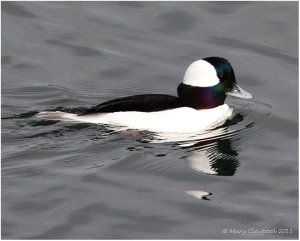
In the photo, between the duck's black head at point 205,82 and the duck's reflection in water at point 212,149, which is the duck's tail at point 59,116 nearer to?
the duck's reflection in water at point 212,149

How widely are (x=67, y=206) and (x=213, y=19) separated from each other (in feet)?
19.6

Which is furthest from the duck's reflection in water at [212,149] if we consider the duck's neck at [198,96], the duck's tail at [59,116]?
the duck's tail at [59,116]

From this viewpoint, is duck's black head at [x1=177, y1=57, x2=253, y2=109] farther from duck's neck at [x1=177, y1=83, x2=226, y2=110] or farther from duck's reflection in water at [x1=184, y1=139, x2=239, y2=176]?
duck's reflection in water at [x1=184, y1=139, x2=239, y2=176]

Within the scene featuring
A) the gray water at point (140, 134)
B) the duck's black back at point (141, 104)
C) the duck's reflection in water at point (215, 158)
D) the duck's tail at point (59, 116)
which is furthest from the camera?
the duck's tail at point (59, 116)

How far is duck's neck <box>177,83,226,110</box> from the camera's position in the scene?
13031mm

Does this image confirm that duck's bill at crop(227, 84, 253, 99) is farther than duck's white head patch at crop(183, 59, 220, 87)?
Yes

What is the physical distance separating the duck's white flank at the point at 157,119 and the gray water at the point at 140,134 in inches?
4.5

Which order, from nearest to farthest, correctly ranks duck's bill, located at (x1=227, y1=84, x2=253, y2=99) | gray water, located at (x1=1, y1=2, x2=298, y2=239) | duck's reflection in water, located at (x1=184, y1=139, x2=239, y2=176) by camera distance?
gray water, located at (x1=1, y1=2, x2=298, y2=239)
duck's reflection in water, located at (x1=184, y1=139, x2=239, y2=176)
duck's bill, located at (x1=227, y1=84, x2=253, y2=99)

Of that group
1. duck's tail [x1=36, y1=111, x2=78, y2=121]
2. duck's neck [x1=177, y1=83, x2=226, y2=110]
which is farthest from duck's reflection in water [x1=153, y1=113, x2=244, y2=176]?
duck's tail [x1=36, y1=111, x2=78, y2=121]

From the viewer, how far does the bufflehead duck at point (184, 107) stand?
12703 millimetres

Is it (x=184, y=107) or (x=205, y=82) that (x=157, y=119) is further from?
(x=205, y=82)

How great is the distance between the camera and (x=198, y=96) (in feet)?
42.9

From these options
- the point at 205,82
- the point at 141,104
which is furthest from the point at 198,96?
the point at 141,104

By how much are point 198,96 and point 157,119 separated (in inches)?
25.9
